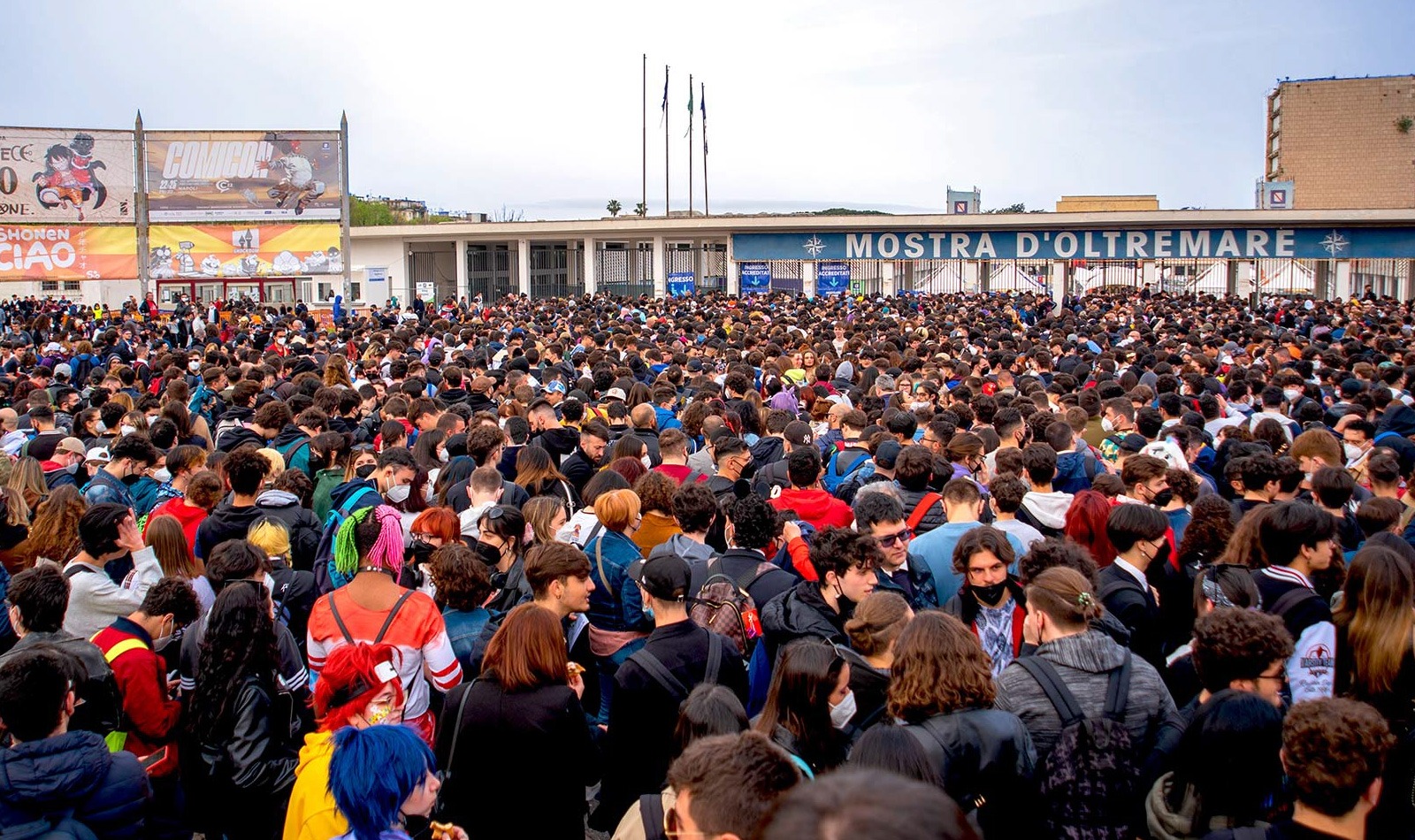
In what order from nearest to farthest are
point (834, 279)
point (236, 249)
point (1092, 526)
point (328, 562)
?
point (1092, 526)
point (328, 562)
point (236, 249)
point (834, 279)

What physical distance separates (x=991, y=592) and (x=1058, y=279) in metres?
43.8

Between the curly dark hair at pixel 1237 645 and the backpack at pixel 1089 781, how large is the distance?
44 centimetres

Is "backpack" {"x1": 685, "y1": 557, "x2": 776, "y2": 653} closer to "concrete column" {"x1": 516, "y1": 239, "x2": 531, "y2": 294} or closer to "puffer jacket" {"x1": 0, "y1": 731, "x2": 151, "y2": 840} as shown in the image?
"puffer jacket" {"x1": 0, "y1": 731, "x2": 151, "y2": 840}

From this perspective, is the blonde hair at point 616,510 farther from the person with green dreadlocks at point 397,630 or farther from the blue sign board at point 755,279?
the blue sign board at point 755,279

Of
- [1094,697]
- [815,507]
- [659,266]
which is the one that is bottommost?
[1094,697]

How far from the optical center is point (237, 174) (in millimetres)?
33625

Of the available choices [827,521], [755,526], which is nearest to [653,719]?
[755,526]

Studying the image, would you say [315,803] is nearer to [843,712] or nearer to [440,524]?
[843,712]

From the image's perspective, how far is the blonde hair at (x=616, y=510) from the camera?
552cm

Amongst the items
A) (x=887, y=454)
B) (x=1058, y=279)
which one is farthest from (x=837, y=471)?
(x=1058, y=279)

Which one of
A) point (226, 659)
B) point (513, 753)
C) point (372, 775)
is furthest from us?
point (226, 659)

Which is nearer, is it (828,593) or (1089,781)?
(1089,781)

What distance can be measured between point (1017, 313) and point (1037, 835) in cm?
2600

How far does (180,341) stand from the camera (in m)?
23.4
